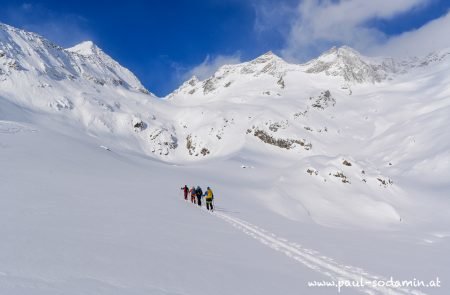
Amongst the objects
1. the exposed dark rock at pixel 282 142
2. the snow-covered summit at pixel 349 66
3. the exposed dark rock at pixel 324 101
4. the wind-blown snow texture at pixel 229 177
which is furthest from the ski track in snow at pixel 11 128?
the snow-covered summit at pixel 349 66

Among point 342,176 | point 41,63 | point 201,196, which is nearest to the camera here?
point 201,196

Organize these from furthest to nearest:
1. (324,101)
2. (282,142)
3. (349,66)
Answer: (349,66)
(324,101)
(282,142)

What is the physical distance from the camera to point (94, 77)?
14812cm

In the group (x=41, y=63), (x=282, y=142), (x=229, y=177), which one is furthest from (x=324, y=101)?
(x=41, y=63)

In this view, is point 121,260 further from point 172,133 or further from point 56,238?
point 172,133

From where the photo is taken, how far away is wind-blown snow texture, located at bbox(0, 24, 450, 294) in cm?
866

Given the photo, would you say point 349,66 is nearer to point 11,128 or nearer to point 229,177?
point 229,177

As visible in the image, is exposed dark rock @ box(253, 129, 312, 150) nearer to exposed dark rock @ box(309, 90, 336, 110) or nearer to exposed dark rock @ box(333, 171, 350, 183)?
exposed dark rock @ box(309, 90, 336, 110)

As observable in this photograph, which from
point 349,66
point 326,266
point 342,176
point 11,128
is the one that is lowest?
point 326,266

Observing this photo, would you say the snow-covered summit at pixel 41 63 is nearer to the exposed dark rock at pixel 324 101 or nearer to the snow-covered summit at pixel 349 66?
the exposed dark rock at pixel 324 101

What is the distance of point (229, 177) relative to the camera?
59.8 m

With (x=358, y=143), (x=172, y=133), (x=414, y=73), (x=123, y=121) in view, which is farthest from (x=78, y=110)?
(x=414, y=73)

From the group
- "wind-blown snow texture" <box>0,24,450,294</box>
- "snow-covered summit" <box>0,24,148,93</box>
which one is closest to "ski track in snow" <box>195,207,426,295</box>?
"wind-blown snow texture" <box>0,24,450,294</box>

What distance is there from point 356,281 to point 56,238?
26.5 feet
